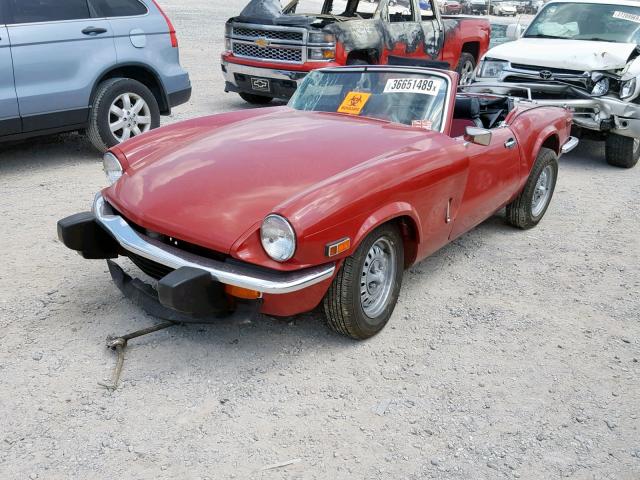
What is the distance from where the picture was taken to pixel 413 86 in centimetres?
429

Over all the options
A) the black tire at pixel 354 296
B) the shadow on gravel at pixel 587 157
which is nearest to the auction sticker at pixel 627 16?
the shadow on gravel at pixel 587 157

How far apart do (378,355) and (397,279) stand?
46cm

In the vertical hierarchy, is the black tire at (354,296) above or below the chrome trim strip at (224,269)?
below

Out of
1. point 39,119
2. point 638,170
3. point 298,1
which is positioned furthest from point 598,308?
point 298,1

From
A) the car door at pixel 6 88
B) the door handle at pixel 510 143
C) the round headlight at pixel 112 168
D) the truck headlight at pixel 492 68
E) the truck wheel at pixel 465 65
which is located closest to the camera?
the round headlight at pixel 112 168

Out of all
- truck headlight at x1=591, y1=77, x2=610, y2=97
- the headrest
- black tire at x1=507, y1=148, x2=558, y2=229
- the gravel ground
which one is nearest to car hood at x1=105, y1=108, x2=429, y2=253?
the gravel ground

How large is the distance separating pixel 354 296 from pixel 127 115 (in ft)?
14.5

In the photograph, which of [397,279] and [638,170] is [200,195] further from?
[638,170]

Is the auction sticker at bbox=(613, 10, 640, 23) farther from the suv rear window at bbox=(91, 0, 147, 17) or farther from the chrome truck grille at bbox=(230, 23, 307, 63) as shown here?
the suv rear window at bbox=(91, 0, 147, 17)

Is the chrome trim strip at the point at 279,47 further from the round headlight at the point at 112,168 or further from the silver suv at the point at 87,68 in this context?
the round headlight at the point at 112,168

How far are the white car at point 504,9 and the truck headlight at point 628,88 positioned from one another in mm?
29034

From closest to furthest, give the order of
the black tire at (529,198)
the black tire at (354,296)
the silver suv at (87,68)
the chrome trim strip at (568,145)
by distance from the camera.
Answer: the black tire at (354,296) < the black tire at (529,198) < the chrome trim strip at (568,145) < the silver suv at (87,68)

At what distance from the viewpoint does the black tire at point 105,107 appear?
21.4ft

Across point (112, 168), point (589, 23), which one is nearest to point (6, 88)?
point (112, 168)
